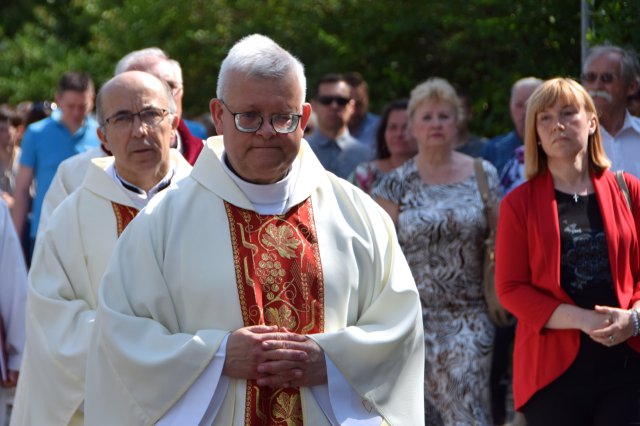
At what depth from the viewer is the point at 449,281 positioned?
780cm

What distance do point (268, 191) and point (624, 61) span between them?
3094mm

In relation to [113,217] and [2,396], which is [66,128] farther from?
[113,217]

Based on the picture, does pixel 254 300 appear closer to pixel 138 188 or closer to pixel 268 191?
pixel 268 191

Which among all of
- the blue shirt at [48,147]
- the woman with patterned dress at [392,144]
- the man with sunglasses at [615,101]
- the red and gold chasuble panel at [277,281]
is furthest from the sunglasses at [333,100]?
the red and gold chasuble panel at [277,281]

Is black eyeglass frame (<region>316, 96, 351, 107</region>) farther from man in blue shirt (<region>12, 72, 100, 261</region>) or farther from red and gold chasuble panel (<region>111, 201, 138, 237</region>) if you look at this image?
red and gold chasuble panel (<region>111, 201, 138, 237</region>)

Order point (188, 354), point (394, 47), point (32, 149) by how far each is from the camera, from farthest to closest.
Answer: point (394, 47), point (32, 149), point (188, 354)

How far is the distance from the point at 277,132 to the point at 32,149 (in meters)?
6.27

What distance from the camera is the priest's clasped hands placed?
4.75 metres

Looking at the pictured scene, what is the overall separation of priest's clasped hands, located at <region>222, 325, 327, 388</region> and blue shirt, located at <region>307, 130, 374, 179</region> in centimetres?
513

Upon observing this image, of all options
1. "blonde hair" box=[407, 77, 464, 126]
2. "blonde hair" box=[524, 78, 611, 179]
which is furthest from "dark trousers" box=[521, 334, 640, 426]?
"blonde hair" box=[407, 77, 464, 126]

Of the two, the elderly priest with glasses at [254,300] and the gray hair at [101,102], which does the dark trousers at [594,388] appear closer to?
the elderly priest with glasses at [254,300]

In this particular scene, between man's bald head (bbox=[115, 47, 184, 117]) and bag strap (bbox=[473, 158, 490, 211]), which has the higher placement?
man's bald head (bbox=[115, 47, 184, 117])

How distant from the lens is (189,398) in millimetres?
4824

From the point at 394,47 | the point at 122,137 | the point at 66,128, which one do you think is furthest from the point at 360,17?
the point at 122,137
